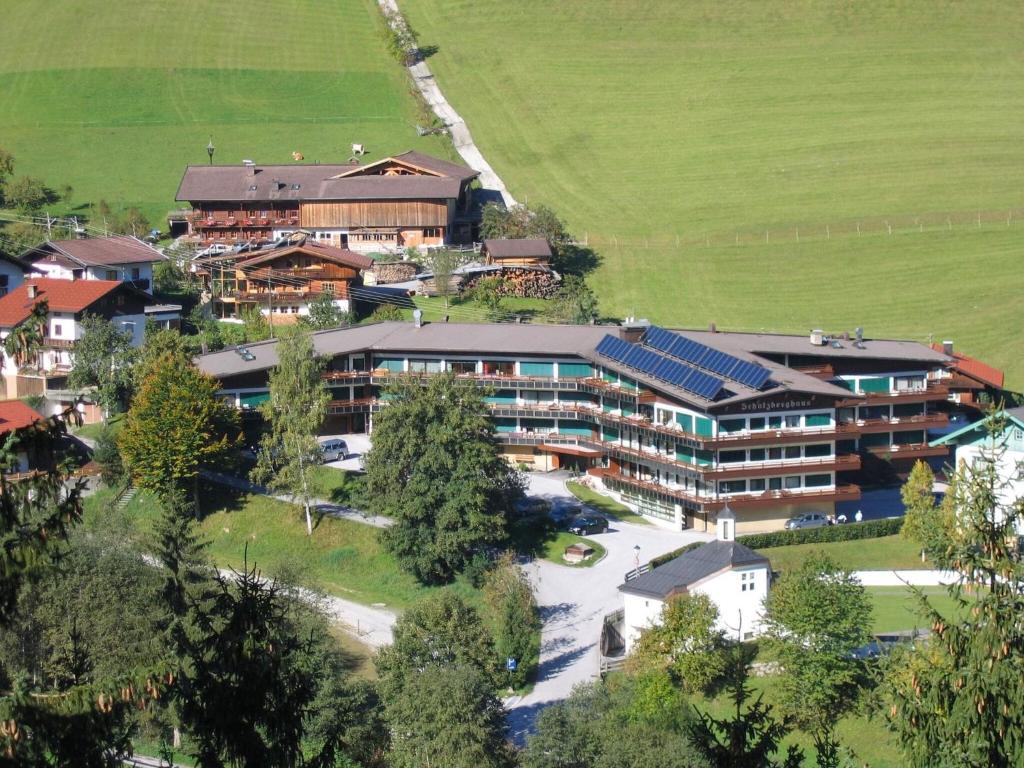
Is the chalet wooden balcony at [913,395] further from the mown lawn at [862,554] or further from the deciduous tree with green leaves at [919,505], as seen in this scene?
the mown lawn at [862,554]

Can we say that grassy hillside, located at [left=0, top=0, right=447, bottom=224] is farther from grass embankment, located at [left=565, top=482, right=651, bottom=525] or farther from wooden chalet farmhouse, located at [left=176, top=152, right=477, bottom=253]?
grass embankment, located at [left=565, top=482, right=651, bottom=525]

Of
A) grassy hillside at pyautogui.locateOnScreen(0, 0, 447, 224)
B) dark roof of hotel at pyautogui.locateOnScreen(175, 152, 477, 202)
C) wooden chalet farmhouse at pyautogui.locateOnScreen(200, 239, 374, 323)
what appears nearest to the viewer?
wooden chalet farmhouse at pyautogui.locateOnScreen(200, 239, 374, 323)

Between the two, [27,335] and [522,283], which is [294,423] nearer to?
[522,283]

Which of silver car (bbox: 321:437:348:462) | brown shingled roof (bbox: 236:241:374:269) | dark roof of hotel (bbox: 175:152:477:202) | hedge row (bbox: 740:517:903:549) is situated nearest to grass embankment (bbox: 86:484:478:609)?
silver car (bbox: 321:437:348:462)

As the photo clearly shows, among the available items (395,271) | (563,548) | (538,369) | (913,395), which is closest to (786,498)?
(563,548)

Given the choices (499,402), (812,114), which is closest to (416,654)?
(499,402)

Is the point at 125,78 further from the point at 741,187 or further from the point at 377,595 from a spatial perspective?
the point at 377,595
